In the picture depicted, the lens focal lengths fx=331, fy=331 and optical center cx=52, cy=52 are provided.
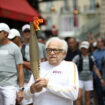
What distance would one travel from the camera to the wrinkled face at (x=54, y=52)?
4191 millimetres

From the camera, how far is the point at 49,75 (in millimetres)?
4148

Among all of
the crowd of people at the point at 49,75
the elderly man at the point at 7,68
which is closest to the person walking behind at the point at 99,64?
the crowd of people at the point at 49,75

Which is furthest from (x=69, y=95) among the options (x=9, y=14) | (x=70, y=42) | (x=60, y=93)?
(x=9, y=14)

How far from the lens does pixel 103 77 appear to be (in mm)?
8906

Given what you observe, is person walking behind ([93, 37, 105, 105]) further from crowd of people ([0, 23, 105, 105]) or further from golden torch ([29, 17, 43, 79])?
golden torch ([29, 17, 43, 79])

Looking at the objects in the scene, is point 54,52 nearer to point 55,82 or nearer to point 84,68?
point 55,82

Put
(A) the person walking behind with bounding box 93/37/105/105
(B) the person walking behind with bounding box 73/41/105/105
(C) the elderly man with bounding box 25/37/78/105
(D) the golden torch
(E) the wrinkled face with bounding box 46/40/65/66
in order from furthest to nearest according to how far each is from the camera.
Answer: (A) the person walking behind with bounding box 93/37/105/105, (B) the person walking behind with bounding box 73/41/105/105, (E) the wrinkled face with bounding box 46/40/65/66, (C) the elderly man with bounding box 25/37/78/105, (D) the golden torch

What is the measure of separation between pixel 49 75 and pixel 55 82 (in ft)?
0.46

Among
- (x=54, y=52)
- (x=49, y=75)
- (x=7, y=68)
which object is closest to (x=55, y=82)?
(x=49, y=75)

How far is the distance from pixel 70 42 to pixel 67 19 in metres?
49.5

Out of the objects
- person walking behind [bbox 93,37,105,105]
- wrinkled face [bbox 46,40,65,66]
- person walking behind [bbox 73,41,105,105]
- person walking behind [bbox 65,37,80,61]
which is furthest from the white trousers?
person walking behind [bbox 93,37,105,105]

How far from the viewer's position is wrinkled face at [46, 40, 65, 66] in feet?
13.8

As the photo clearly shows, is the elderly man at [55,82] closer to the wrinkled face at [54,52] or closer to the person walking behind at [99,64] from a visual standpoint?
the wrinkled face at [54,52]

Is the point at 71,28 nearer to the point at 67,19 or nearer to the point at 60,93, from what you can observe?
the point at 67,19
